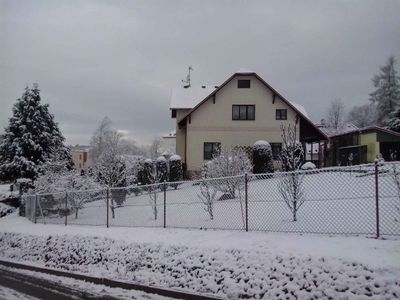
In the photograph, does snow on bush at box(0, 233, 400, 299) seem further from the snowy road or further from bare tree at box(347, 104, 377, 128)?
bare tree at box(347, 104, 377, 128)

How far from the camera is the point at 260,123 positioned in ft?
100

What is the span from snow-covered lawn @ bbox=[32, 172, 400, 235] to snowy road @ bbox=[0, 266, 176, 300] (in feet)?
10.5

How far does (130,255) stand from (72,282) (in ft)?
4.77

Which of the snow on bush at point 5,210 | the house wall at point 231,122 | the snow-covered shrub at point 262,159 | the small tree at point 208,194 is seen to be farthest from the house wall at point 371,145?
the snow on bush at point 5,210

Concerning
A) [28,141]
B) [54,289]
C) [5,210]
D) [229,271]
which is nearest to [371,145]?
[28,141]

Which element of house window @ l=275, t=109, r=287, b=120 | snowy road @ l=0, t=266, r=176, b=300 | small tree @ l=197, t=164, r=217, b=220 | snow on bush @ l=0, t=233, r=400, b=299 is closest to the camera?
snow on bush @ l=0, t=233, r=400, b=299

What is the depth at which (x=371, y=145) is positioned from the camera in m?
32.1

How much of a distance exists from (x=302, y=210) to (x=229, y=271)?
4087 millimetres

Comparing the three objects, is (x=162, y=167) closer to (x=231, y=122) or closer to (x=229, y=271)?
(x=231, y=122)

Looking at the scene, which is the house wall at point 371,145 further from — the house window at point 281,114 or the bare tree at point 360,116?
the bare tree at point 360,116

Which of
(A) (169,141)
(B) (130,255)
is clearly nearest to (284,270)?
(B) (130,255)

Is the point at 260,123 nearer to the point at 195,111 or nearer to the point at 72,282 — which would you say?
the point at 195,111

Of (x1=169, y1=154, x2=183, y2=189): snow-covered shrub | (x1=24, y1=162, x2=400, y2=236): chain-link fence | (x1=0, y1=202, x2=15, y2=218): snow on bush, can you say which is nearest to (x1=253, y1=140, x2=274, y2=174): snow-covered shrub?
(x1=169, y1=154, x2=183, y2=189): snow-covered shrub

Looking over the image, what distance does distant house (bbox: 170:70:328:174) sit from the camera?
100 ft
